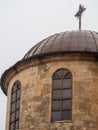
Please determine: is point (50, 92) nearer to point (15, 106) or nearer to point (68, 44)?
point (15, 106)

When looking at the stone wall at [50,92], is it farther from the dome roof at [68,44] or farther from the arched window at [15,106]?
the dome roof at [68,44]

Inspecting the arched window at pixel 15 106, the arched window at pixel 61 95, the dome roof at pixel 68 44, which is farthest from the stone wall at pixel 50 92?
the dome roof at pixel 68 44

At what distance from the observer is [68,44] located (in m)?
28.5

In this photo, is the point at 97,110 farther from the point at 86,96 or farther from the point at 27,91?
the point at 27,91

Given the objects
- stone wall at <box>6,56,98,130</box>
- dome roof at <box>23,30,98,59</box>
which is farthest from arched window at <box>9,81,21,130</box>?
dome roof at <box>23,30,98,59</box>

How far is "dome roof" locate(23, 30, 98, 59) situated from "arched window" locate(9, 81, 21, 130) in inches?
68.7

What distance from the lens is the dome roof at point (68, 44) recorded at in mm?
28141

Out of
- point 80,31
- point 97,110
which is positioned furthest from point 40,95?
point 80,31

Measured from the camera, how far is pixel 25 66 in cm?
2872

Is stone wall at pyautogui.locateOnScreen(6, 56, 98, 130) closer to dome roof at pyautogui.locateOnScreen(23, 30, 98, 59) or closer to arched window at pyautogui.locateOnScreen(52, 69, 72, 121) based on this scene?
arched window at pyautogui.locateOnScreen(52, 69, 72, 121)

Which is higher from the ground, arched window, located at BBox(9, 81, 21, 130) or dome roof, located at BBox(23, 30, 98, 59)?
dome roof, located at BBox(23, 30, 98, 59)

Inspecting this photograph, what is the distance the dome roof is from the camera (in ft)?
92.3

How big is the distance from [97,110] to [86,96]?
878 millimetres

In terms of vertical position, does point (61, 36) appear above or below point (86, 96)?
above
